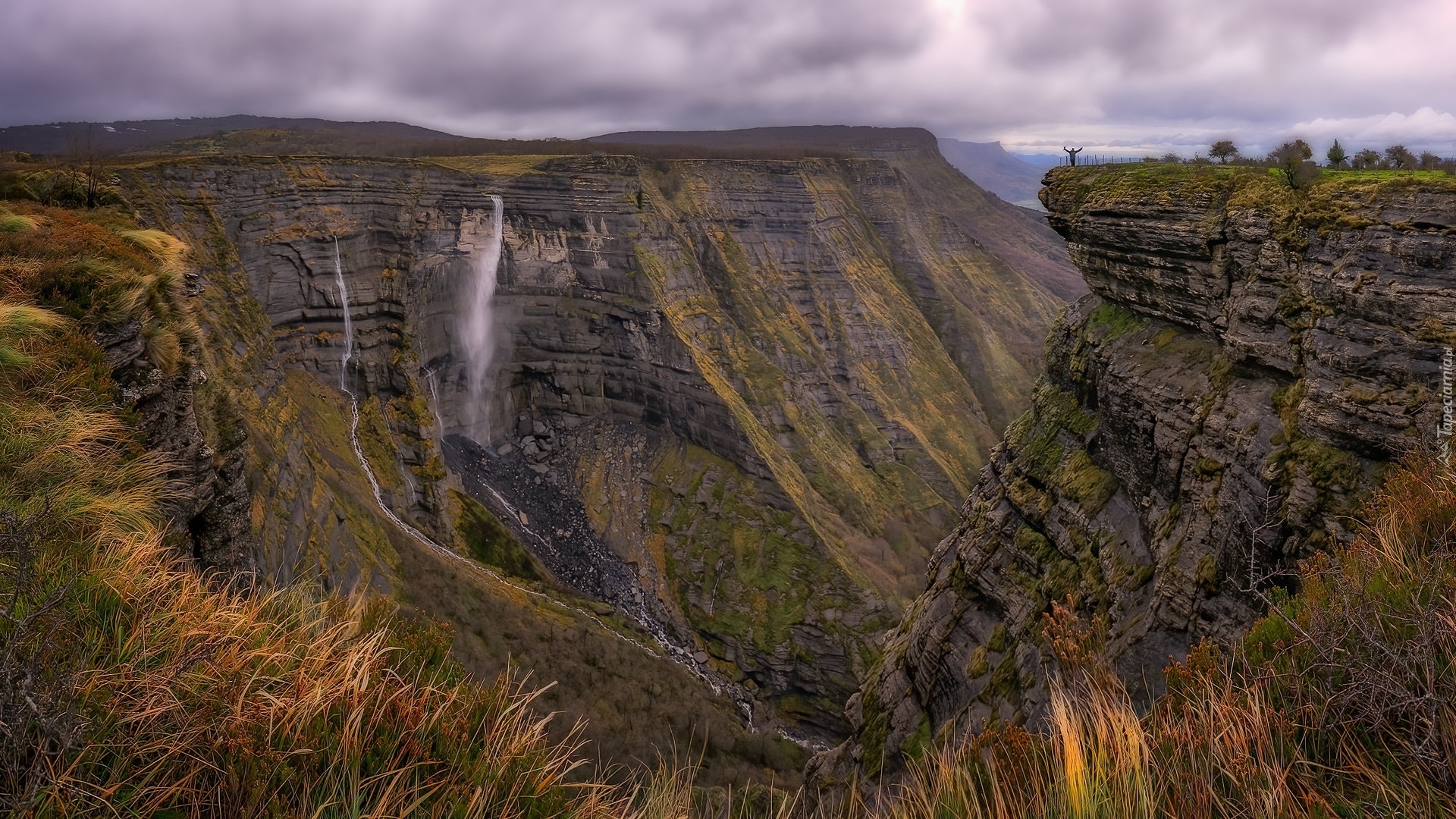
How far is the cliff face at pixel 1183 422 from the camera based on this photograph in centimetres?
952

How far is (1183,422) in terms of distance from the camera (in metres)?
12.6

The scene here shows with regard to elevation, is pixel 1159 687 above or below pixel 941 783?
below

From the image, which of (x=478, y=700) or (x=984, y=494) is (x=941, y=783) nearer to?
(x=478, y=700)

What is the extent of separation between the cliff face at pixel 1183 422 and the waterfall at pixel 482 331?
121 feet

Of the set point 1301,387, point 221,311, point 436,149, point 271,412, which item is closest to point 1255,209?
point 1301,387

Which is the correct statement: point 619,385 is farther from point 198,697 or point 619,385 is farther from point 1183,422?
point 198,697

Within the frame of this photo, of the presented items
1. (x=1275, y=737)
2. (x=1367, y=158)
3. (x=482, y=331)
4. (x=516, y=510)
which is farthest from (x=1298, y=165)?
(x=482, y=331)

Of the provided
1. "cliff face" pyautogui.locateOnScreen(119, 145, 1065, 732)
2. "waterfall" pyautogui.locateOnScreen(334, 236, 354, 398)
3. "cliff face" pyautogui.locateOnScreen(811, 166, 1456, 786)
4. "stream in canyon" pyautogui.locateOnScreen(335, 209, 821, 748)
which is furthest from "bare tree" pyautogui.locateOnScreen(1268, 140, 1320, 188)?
"waterfall" pyautogui.locateOnScreen(334, 236, 354, 398)

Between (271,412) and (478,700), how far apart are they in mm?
26763

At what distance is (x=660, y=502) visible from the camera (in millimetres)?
48312

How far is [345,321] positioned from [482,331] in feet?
31.7

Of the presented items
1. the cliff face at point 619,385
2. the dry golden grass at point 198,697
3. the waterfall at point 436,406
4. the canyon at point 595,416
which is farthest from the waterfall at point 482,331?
the dry golden grass at point 198,697

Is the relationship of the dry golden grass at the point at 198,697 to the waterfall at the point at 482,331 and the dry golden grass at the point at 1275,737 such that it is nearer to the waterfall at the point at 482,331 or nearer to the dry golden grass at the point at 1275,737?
the dry golden grass at the point at 1275,737

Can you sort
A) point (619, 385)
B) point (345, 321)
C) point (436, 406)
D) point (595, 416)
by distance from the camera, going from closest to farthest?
1. point (345, 321)
2. point (436, 406)
3. point (619, 385)
4. point (595, 416)
